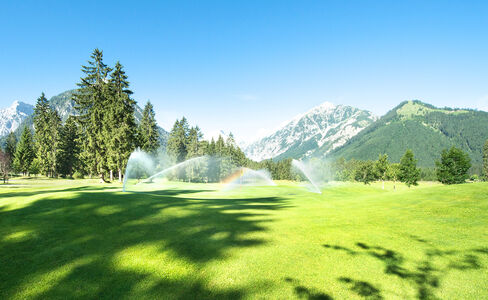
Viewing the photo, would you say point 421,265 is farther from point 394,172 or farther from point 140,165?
point 394,172

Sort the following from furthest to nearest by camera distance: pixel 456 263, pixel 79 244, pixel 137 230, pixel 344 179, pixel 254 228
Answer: pixel 344 179
pixel 254 228
pixel 137 230
pixel 79 244
pixel 456 263

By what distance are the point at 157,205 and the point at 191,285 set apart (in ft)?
26.5

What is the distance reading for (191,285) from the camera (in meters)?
5.52

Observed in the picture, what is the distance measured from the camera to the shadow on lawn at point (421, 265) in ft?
17.6

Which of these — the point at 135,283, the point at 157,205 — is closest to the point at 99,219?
the point at 157,205

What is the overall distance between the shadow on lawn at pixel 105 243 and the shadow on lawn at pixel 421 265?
2.75m

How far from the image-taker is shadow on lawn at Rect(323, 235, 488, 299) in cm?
538

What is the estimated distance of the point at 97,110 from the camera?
159ft

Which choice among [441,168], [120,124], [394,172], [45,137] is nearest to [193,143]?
[120,124]

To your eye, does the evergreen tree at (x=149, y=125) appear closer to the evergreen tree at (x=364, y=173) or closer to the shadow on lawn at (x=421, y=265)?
the shadow on lawn at (x=421, y=265)

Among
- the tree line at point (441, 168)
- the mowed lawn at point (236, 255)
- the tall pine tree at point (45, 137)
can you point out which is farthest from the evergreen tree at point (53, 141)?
the tree line at point (441, 168)

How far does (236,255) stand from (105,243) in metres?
4.29

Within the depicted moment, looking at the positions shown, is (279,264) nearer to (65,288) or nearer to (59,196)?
(65,288)

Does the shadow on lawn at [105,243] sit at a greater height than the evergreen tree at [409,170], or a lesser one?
lesser
